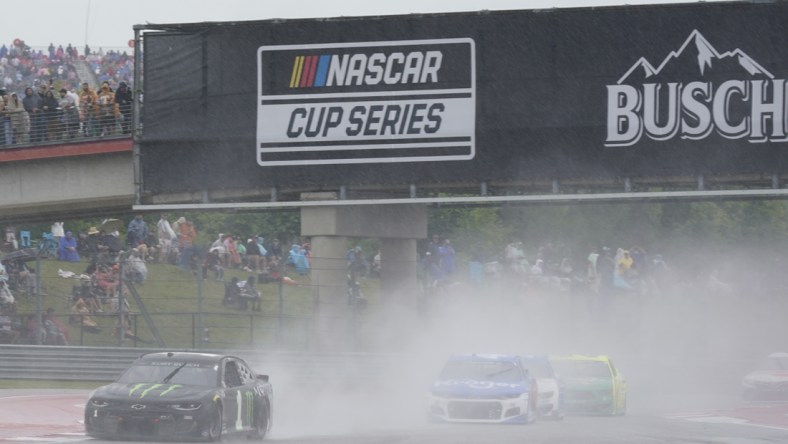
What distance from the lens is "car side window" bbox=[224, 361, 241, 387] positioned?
49.7 feet

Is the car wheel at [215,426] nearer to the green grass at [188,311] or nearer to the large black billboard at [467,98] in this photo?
the green grass at [188,311]

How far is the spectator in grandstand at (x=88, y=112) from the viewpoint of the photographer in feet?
90.7

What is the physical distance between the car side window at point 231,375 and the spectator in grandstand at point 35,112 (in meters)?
13.9

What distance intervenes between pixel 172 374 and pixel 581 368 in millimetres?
9835

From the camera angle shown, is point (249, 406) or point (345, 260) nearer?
point (249, 406)

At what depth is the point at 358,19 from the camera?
84.7 feet

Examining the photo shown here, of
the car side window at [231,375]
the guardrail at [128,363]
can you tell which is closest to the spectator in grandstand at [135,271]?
the guardrail at [128,363]

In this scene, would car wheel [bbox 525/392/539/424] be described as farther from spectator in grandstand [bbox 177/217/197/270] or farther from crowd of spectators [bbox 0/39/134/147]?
crowd of spectators [bbox 0/39/134/147]

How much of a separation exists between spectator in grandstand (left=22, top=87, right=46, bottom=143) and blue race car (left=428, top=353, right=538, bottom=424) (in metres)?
12.4

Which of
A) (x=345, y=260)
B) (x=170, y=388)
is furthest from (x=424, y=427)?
(x=345, y=260)

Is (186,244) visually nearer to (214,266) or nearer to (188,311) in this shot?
(214,266)

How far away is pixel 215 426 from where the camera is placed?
14.3 m

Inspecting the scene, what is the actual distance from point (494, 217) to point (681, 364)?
27.3m

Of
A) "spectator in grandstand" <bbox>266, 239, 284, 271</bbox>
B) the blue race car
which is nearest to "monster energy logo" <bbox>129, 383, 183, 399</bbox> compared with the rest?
the blue race car
